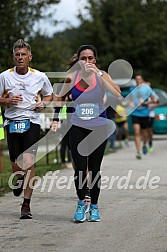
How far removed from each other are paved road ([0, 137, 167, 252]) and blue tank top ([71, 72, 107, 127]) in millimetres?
1128

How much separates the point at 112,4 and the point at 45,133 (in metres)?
22.6

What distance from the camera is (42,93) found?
884 cm

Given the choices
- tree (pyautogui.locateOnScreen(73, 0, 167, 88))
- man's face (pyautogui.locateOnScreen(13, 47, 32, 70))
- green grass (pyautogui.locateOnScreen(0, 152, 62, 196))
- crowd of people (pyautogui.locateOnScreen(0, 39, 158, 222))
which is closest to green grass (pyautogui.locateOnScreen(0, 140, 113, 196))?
green grass (pyautogui.locateOnScreen(0, 152, 62, 196))

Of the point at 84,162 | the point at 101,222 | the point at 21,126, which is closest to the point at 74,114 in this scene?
the point at 84,162

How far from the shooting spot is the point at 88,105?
8242 millimetres

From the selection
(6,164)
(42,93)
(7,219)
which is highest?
(42,93)

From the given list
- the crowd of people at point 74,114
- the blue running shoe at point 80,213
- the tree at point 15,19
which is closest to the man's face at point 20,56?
the crowd of people at point 74,114

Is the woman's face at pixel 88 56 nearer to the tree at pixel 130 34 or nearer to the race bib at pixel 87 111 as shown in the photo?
the race bib at pixel 87 111

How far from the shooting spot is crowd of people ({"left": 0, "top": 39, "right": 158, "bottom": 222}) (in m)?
8.24

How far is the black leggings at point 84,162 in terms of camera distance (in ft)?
27.0

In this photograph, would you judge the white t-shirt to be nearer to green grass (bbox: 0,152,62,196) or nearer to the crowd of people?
the crowd of people

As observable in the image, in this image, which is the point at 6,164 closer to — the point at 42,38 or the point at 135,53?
the point at 42,38

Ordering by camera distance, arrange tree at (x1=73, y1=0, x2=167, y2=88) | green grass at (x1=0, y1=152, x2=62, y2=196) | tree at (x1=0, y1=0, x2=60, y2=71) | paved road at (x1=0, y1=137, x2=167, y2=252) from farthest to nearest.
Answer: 1. tree at (x1=73, y1=0, x2=167, y2=88)
2. tree at (x1=0, y1=0, x2=60, y2=71)
3. green grass at (x1=0, y1=152, x2=62, y2=196)
4. paved road at (x1=0, y1=137, x2=167, y2=252)

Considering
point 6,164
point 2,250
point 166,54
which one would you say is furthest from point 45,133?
point 166,54
